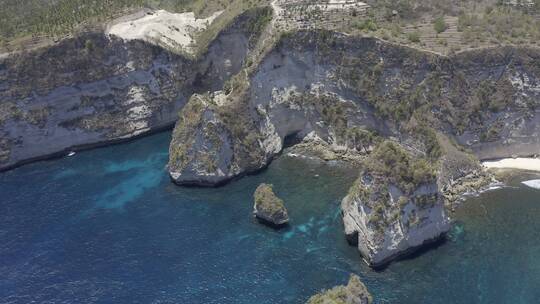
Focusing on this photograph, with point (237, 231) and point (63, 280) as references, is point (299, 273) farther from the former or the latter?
point (63, 280)

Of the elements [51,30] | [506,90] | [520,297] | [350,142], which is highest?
[51,30]

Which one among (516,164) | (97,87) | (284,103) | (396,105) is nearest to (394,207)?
(396,105)

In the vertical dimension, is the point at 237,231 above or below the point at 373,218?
below

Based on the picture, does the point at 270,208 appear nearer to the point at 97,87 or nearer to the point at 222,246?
the point at 222,246

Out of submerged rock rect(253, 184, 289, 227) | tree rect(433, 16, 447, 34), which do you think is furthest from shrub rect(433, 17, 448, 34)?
submerged rock rect(253, 184, 289, 227)

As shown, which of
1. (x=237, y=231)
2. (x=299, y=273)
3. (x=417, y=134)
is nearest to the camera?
(x=299, y=273)

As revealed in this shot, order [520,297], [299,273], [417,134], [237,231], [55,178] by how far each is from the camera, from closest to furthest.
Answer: [520,297] → [299,273] → [237,231] → [417,134] → [55,178]

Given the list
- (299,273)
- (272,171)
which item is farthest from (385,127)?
(299,273)
